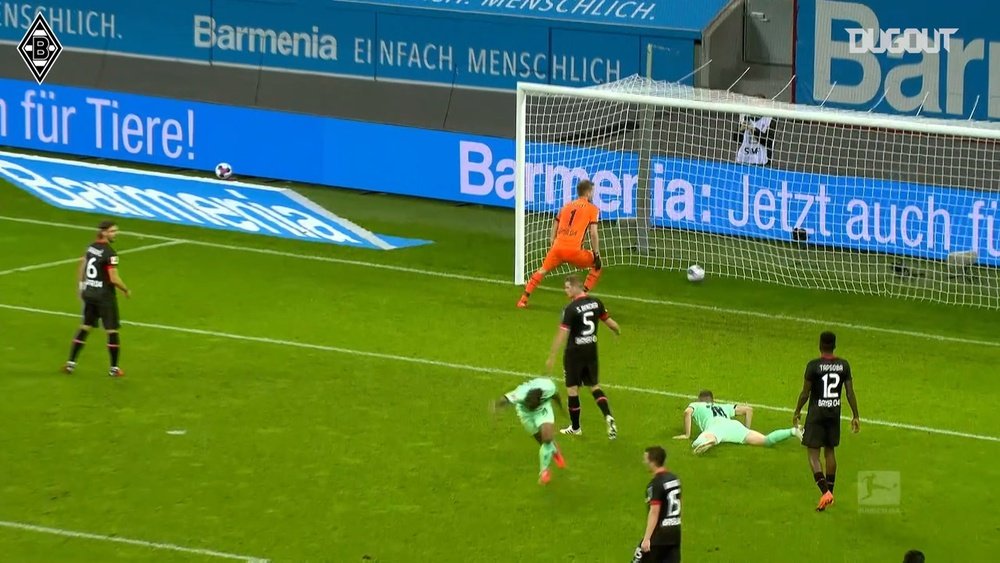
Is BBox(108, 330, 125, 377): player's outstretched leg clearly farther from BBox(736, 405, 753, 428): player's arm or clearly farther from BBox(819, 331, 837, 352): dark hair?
BBox(819, 331, 837, 352): dark hair

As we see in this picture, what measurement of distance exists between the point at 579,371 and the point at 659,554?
4669 mm

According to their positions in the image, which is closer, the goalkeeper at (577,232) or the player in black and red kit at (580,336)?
the player in black and red kit at (580,336)

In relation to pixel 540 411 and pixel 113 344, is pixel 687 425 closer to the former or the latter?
pixel 540 411

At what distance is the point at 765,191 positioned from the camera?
28156mm

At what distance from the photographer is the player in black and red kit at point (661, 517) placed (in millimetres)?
13906

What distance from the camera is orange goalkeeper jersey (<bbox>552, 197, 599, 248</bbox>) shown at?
24.2 m

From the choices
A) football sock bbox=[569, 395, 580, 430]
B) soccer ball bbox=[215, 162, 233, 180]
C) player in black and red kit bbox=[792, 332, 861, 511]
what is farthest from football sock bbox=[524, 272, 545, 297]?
soccer ball bbox=[215, 162, 233, 180]

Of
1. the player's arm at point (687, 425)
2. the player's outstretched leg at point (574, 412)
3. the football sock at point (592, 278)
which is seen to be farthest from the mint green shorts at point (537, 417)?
the football sock at point (592, 278)

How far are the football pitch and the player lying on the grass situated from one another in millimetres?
157

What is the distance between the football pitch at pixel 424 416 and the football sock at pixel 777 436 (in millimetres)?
135

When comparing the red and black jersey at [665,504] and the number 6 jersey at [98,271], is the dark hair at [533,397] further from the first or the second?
the number 6 jersey at [98,271]

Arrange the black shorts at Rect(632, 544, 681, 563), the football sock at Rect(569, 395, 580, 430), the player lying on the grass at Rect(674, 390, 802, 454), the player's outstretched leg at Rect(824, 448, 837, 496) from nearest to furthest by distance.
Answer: the black shorts at Rect(632, 544, 681, 563), the player's outstretched leg at Rect(824, 448, 837, 496), the player lying on the grass at Rect(674, 390, 802, 454), the football sock at Rect(569, 395, 580, 430)

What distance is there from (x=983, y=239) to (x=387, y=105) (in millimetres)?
12457

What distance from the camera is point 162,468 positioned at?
58.6ft
